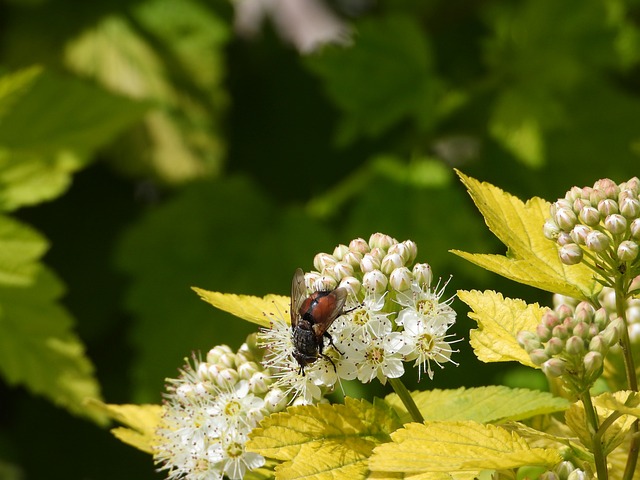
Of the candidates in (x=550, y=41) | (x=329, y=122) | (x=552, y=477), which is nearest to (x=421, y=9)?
(x=329, y=122)

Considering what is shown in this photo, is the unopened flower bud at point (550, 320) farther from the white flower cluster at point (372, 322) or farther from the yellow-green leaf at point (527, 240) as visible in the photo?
the white flower cluster at point (372, 322)

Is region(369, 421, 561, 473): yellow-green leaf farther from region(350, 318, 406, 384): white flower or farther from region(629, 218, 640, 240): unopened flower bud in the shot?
region(629, 218, 640, 240): unopened flower bud

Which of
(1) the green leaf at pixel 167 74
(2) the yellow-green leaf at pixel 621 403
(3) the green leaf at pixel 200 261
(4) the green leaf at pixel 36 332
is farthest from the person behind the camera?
(1) the green leaf at pixel 167 74

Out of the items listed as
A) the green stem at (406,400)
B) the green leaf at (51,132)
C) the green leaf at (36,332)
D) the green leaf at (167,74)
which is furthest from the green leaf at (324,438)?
the green leaf at (167,74)

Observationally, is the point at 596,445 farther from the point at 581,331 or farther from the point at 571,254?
the point at 571,254

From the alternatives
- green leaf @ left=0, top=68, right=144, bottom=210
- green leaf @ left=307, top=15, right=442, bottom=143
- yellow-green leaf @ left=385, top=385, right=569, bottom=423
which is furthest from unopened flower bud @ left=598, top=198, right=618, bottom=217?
green leaf @ left=307, top=15, right=442, bottom=143

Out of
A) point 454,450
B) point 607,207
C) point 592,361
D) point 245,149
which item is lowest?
point 454,450

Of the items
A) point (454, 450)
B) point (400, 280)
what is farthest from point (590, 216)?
point (454, 450)
